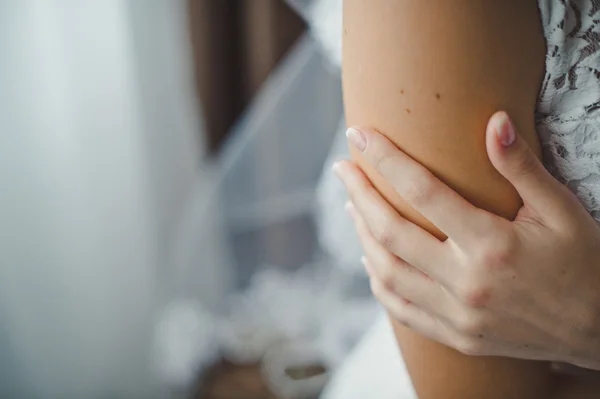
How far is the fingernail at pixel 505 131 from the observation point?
393mm

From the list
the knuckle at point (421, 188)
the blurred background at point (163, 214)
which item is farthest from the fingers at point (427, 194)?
the blurred background at point (163, 214)

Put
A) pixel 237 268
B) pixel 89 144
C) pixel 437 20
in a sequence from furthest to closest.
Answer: pixel 237 268 < pixel 89 144 < pixel 437 20

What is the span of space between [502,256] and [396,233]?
78 millimetres

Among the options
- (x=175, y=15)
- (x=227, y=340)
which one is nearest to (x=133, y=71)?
(x=175, y=15)

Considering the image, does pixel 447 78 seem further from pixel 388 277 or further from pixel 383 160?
pixel 388 277

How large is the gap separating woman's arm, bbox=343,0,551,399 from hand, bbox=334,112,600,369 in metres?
0.01

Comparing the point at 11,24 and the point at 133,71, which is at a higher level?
the point at 11,24

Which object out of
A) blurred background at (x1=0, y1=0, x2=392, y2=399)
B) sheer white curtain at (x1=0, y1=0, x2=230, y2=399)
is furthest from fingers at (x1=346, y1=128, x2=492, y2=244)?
sheer white curtain at (x1=0, y1=0, x2=230, y2=399)

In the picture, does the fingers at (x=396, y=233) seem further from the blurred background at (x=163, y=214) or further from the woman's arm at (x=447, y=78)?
the blurred background at (x=163, y=214)

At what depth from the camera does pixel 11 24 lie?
3.06 feet

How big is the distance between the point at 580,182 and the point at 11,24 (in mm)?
852

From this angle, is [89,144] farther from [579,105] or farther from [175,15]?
[579,105]

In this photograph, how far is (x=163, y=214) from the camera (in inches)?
50.3

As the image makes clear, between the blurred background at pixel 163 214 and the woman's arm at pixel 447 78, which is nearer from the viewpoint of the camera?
the woman's arm at pixel 447 78
